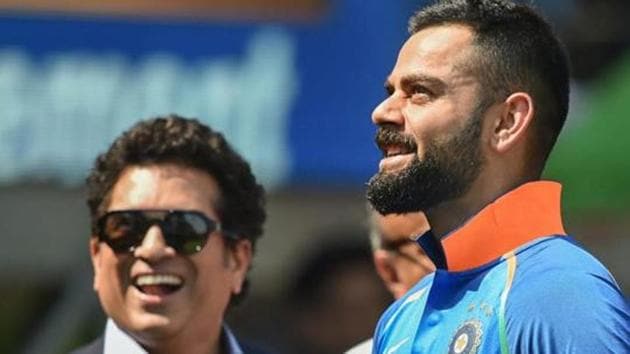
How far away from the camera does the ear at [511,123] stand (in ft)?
13.9

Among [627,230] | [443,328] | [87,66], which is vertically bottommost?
[627,230]

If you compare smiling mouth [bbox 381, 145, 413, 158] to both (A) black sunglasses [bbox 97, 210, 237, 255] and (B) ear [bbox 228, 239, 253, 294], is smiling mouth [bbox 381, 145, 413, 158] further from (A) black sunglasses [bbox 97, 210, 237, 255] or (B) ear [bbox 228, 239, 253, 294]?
(B) ear [bbox 228, 239, 253, 294]

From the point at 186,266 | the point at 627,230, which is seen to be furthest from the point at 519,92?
the point at 627,230

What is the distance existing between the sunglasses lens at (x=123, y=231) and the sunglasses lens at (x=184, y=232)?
0.07 meters

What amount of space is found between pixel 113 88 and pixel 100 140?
274 millimetres

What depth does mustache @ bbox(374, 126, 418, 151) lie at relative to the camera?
4.25 m

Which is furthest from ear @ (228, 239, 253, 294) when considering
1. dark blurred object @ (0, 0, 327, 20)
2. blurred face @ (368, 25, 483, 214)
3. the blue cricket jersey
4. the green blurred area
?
the green blurred area

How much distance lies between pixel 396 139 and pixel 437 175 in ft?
0.40

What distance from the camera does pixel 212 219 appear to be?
207 inches

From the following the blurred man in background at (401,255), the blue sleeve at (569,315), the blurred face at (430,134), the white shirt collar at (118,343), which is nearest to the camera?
the blue sleeve at (569,315)

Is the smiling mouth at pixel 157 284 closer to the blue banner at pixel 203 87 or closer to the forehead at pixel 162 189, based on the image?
the forehead at pixel 162 189

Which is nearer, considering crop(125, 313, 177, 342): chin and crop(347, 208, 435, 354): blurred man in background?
crop(125, 313, 177, 342): chin

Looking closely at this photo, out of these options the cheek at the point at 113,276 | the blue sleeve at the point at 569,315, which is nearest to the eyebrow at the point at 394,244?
the cheek at the point at 113,276

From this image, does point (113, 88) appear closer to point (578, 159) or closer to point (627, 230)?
point (578, 159)
